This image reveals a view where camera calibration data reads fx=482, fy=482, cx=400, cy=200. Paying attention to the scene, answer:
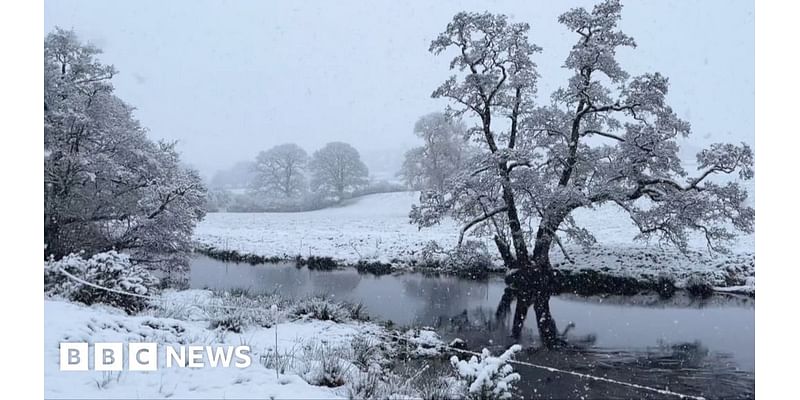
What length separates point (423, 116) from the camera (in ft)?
81.8

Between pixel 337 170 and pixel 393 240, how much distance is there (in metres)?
7.85

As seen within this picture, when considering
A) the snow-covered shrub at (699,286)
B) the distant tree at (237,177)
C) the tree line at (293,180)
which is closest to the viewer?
the snow-covered shrub at (699,286)

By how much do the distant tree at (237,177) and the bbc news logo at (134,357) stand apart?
1976 cm

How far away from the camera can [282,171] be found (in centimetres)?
2686

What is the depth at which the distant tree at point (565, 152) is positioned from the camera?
12414mm

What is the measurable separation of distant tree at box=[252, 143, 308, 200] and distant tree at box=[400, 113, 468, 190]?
614 cm

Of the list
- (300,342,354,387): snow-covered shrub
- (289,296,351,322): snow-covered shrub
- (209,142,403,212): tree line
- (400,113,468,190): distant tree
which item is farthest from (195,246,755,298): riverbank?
(209,142,403,212): tree line

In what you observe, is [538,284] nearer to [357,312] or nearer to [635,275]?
[635,275]

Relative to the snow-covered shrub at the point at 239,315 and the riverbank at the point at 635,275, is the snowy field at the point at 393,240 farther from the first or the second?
the snow-covered shrub at the point at 239,315

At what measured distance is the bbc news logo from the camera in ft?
18.6

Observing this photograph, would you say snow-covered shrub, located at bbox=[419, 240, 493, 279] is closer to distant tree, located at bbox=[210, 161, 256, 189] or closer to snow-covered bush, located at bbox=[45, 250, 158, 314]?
snow-covered bush, located at bbox=[45, 250, 158, 314]

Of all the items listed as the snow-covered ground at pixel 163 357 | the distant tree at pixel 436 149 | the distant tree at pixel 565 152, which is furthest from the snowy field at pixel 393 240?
the snow-covered ground at pixel 163 357
